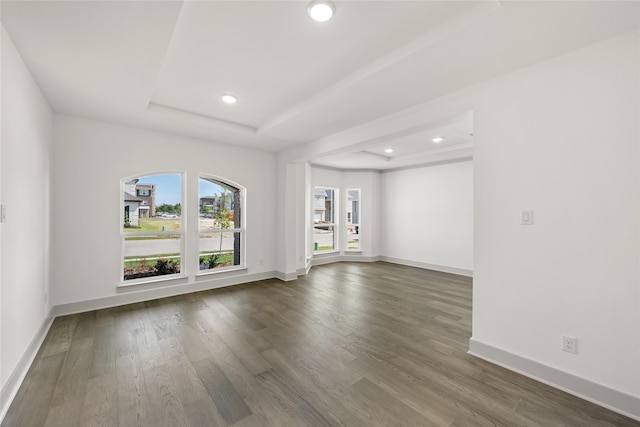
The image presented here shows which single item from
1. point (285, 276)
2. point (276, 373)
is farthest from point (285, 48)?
point (285, 276)

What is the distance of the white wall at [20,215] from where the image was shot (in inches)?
73.4

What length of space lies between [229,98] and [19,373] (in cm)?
310

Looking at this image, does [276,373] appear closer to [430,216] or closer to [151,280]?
[151,280]

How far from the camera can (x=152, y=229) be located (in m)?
4.18

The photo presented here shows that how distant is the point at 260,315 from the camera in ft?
11.4

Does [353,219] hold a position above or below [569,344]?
above

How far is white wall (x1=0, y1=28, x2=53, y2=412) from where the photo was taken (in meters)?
1.86

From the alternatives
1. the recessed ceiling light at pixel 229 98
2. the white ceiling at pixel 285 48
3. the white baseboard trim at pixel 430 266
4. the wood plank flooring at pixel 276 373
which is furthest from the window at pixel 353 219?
the recessed ceiling light at pixel 229 98

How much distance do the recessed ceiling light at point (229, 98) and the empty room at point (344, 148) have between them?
3cm

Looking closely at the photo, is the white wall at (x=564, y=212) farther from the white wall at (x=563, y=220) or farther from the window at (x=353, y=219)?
the window at (x=353, y=219)

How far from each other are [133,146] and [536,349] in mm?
5303

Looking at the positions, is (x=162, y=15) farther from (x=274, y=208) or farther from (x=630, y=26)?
(x=274, y=208)

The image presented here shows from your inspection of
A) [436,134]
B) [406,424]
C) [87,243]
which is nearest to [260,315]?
[406,424]

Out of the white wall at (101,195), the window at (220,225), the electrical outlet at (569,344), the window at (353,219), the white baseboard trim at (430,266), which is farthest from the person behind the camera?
the window at (353,219)
